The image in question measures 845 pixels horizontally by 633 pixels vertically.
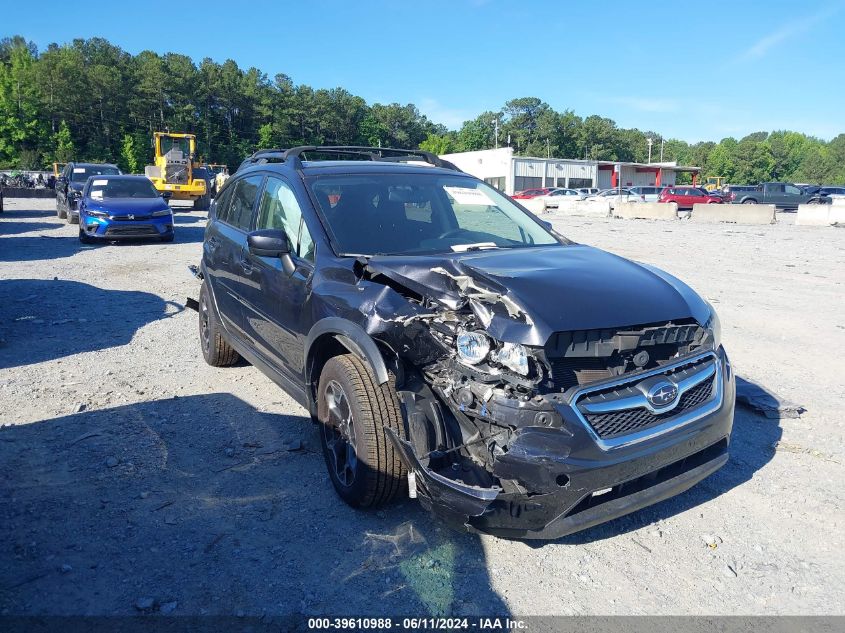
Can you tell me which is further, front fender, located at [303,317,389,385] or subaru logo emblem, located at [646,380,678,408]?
front fender, located at [303,317,389,385]

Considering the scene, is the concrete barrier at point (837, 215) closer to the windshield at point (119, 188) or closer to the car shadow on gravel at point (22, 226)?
the windshield at point (119, 188)

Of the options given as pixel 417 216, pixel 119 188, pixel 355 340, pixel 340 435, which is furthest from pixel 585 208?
pixel 355 340

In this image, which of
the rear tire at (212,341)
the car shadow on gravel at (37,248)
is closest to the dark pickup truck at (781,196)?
the car shadow on gravel at (37,248)

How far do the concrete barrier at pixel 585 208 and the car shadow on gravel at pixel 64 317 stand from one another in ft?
91.7

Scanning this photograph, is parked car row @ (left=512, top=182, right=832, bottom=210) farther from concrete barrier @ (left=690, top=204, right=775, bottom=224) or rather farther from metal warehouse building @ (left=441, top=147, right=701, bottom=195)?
metal warehouse building @ (left=441, top=147, right=701, bottom=195)

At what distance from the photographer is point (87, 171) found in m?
23.1

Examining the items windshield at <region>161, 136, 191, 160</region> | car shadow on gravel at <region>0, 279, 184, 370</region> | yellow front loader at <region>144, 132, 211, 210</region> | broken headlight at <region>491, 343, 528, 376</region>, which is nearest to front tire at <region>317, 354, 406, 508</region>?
broken headlight at <region>491, 343, 528, 376</region>

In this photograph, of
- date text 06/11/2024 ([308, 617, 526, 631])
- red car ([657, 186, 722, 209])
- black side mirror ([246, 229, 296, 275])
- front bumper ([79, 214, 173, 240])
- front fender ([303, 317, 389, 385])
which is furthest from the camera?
red car ([657, 186, 722, 209])

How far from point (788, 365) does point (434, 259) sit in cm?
455

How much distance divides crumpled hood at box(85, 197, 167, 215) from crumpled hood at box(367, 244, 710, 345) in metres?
14.2

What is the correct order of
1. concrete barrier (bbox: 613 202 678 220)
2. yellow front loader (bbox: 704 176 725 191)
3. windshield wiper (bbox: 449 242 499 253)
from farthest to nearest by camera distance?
yellow front loader (bbox: 704 176 725 191)
concrete barrier (bbox: 613 202 678 220)
windshield wiper (bbox: 449 242 499 253)

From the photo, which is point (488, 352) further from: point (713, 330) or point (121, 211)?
point (121, 211)

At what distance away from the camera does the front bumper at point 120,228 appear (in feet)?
51.9

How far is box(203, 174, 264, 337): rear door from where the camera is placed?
5184mm
